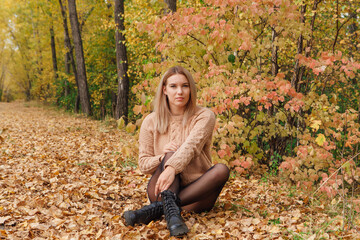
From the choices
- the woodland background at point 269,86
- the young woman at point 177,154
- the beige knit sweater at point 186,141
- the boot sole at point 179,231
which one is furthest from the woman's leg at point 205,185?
the woodland background at point 269,86

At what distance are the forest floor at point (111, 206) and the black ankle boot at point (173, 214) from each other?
13 cm

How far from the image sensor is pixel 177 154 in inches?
112

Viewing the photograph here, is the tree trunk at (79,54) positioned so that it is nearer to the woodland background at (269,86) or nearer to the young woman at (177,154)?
the woodland background at (269,86)

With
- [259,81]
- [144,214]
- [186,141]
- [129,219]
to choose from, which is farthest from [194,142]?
[259,81]

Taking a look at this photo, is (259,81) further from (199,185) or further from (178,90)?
(199,185)

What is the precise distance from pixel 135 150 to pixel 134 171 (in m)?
0.39

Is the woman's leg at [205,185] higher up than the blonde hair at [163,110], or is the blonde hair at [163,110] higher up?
the blonde hair at [163,110]

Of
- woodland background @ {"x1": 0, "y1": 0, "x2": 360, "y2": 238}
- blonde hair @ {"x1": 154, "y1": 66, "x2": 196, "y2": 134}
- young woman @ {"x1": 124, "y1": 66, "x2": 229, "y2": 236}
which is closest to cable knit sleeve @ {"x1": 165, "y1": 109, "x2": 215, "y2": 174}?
young woman @ {"x1": 124, "y1": 66, "x2": 229, "y2": 236}

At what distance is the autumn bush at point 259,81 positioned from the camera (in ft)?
13.3

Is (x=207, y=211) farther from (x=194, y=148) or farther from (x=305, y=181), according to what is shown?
(x=305, y=181)

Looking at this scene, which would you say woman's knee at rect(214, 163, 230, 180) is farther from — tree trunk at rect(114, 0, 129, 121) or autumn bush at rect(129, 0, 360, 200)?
tree trunk at rect(114, 0, 129, 121)

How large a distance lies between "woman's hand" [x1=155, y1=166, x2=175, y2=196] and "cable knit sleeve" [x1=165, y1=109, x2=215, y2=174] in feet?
Result: 0.16

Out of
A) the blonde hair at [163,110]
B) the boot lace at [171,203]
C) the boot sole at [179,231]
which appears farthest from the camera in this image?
the blonde hair at [163,110]

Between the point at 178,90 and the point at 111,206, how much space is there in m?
1.66
